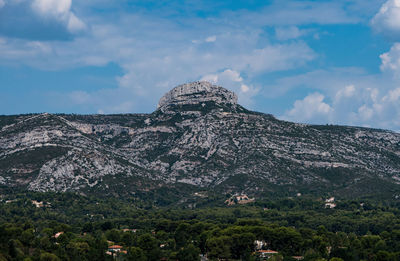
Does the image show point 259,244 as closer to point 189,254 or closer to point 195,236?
point 195,236

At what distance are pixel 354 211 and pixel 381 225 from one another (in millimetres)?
28378

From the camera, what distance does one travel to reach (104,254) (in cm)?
12938

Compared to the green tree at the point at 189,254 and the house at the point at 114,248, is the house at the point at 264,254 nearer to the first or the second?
the green tree at the point at 189,254

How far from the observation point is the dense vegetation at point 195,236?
430ft

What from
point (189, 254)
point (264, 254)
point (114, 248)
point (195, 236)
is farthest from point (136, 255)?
point (195, 236)

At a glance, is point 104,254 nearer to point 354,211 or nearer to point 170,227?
point 170,227

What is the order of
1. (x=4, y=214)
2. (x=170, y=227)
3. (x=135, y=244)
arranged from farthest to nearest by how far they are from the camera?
1. (x=4, y=214)
2. (x=170, y=227)
3. (x=135, y=244)

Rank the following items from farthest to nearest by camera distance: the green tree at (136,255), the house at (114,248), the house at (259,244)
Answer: the house at (259,244)
the house at (114,248)
the green tree at (136,255)

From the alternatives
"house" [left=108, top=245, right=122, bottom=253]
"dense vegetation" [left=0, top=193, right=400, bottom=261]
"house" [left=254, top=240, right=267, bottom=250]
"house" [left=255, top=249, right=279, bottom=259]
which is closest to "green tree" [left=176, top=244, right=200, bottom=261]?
"dense vegetation" [left=0, top=193, right=400, bottom=261]

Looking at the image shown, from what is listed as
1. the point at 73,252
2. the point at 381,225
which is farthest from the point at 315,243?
the point at 73,252

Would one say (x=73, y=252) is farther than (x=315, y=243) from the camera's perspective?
No

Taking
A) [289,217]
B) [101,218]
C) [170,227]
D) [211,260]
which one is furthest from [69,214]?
[211,260]

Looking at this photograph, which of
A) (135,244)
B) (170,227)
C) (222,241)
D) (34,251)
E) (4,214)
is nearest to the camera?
(34,251)

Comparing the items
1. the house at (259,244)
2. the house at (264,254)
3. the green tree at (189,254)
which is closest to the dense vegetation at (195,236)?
the green tree at (189,254)
